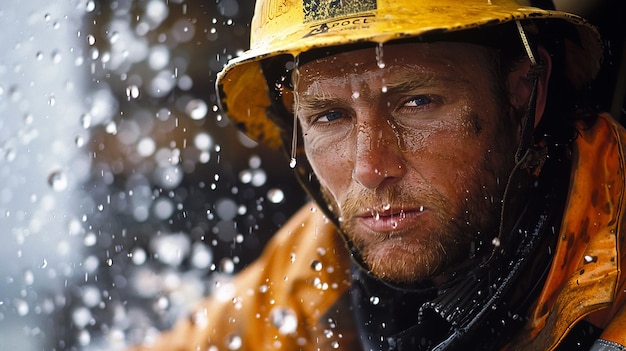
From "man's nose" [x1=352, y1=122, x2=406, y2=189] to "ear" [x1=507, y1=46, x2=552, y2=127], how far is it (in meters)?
0.40

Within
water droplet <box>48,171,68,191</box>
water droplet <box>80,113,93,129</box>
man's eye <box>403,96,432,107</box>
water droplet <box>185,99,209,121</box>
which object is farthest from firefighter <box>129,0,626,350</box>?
water droplet <box>48,171,68,191</box>

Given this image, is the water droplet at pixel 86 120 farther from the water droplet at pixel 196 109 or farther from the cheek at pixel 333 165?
the cheek at pixel 333 165

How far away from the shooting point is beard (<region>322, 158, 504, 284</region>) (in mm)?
1998

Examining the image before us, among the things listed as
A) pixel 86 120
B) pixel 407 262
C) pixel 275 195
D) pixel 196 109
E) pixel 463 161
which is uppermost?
pixel 463 161

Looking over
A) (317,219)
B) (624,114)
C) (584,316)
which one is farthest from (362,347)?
(624,114)

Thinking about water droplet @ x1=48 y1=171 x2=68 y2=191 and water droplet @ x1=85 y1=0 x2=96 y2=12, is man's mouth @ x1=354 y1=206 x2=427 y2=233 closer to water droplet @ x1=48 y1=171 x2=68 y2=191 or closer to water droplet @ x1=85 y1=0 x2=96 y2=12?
water droplet @ x1=85 y1=0 x2=96 y2=12

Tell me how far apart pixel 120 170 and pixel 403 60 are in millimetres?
2988

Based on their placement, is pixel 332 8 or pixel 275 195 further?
pixel 275 195

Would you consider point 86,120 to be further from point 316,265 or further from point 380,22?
point 380,22

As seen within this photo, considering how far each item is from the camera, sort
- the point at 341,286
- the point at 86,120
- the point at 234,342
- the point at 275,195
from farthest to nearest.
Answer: the point at 86,120
the point at 275,195
the point at 234,342
the point at 341,286

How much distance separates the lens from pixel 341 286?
2.48 metres

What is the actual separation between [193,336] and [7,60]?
2335 mm

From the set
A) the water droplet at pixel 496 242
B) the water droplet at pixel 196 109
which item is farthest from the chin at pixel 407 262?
the water droplet at pixel 196 109

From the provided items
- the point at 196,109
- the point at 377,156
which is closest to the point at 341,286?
the point at 377,156
